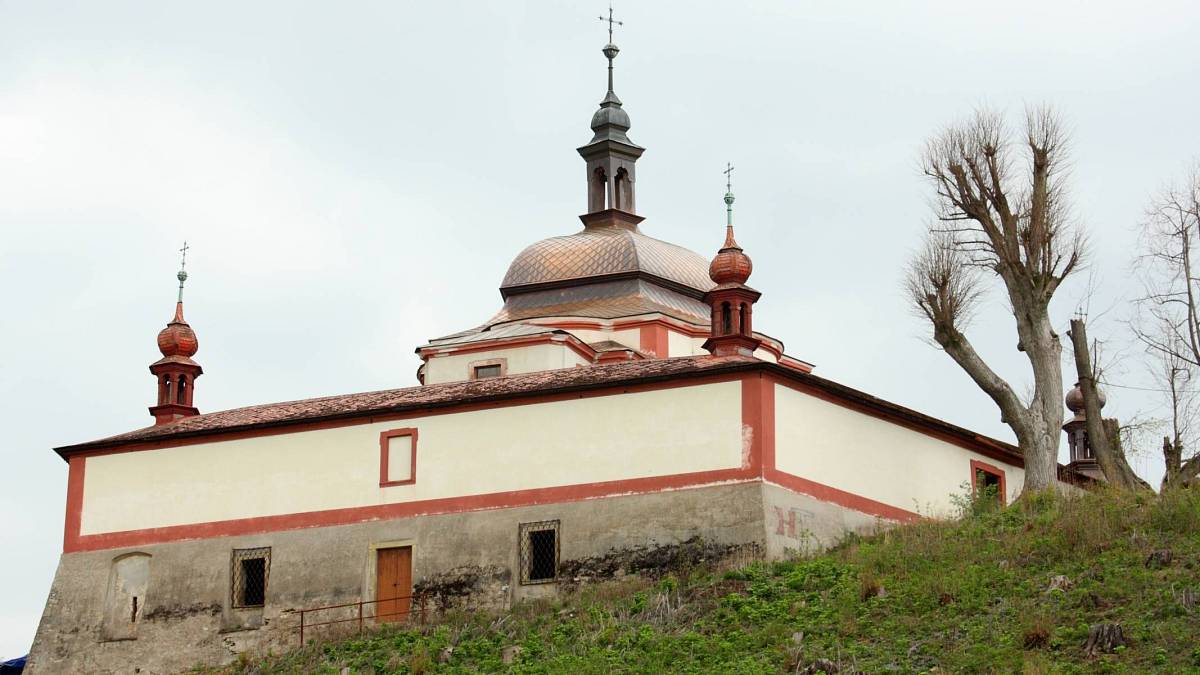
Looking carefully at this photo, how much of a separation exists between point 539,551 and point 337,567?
Result: 3.77 m

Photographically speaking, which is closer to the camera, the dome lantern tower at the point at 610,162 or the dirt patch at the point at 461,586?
the dirt patch at the point at 461,586

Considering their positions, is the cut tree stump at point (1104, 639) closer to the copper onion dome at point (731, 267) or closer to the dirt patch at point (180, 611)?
the copper onion dome at point (731, 267)

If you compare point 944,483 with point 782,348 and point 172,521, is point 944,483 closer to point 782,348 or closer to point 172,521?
point 782,348

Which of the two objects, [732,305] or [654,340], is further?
[654,340]

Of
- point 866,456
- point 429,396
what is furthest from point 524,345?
point 866,456

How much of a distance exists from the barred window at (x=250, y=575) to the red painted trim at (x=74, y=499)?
145 inches

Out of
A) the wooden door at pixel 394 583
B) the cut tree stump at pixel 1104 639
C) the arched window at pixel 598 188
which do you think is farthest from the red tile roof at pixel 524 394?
the arched window at pixel 598 188

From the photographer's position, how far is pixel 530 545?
38.6m

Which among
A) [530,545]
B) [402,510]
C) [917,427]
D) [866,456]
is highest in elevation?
[917,427]

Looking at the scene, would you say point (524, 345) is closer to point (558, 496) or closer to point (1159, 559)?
point (558, 496)

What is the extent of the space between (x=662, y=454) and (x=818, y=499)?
278 cm

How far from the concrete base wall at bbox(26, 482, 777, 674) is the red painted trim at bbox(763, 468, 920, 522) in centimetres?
33

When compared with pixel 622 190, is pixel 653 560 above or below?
below

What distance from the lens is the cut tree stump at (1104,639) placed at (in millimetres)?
29748
